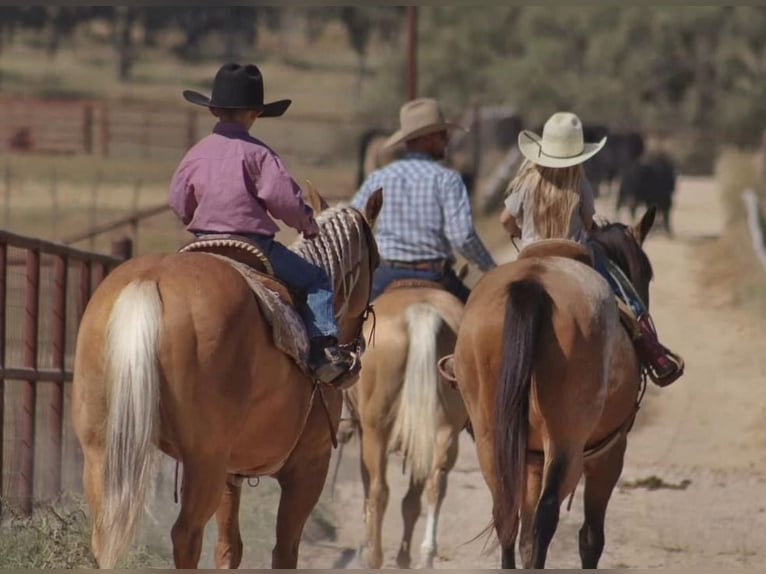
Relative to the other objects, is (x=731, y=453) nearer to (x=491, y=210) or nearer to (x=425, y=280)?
(x=425, y=280)

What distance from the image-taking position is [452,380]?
8375 mm

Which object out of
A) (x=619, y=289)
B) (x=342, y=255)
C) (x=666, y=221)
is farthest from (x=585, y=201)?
(x=666, y=221)

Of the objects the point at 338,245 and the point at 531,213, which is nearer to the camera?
the point at 338,245

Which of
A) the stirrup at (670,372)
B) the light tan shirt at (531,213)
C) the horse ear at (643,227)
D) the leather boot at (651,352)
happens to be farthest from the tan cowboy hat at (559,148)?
the stirrup at (670,372)

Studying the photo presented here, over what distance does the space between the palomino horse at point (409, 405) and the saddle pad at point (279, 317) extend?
254 cm

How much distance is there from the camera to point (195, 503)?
6438mm

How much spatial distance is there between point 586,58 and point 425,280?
1974 inches

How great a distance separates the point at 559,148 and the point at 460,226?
1.77m

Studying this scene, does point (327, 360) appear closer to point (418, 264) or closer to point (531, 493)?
point (531, 493)

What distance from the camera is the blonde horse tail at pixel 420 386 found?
9.49m

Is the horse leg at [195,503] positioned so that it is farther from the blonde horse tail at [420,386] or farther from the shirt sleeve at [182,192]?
the blonde horse tail at [420,386]

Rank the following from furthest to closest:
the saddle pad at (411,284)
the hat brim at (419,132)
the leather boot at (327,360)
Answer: the hat brim at (419,132) < the saddle pad at (411,284) < the leather boot at (327,360)

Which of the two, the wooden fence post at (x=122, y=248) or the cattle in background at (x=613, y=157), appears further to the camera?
the cattle in background at (x=613, y=157)

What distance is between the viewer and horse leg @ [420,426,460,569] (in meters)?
9.70
